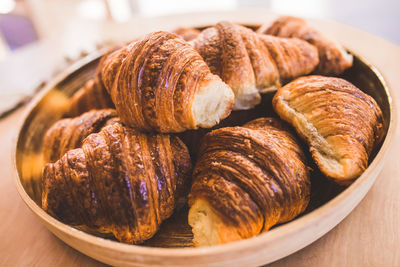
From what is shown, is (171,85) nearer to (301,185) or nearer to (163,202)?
(163,202)

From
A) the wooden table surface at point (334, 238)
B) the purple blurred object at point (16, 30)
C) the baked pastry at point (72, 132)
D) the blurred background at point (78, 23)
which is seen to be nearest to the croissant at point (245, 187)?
the wooden table surface at point (334, 238)

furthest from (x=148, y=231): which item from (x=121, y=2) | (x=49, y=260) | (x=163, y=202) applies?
(x=121, y=2)

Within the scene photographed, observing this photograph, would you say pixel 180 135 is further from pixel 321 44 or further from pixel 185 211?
pixel 321 44

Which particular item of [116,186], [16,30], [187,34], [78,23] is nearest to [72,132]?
[116,186]

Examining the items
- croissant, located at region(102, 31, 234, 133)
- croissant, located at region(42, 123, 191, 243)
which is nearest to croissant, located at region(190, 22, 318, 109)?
croissant, located at region(102, 31, 234, 133)

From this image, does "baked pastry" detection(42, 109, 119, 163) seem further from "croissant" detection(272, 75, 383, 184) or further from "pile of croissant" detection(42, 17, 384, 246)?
"croissant" detection(272, 75, 383, 184)

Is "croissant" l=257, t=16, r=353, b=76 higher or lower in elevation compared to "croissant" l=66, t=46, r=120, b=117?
higher

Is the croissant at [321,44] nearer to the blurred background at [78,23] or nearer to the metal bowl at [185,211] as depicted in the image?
the metal bowl at [185,211]
